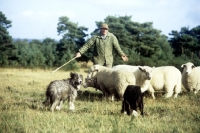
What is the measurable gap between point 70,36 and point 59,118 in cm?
4268

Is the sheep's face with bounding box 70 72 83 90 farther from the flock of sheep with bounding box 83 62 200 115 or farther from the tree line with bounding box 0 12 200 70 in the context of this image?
the tree line with bounding box 0 12 200 70

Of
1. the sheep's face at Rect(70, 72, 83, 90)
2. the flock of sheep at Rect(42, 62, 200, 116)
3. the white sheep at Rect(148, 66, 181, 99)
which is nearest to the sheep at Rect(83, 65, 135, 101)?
the flock of sheep at Rect(42, 62, 200, 116)

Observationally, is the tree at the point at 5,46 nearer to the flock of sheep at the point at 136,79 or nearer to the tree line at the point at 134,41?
the tree line at the point at 134,41

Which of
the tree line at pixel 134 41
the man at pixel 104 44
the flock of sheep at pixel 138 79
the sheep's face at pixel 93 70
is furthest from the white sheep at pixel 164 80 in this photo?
the tree line at pixel 134 41

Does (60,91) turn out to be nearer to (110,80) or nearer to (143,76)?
(110,80)

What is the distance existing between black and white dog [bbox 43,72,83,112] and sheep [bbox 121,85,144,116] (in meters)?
1.61

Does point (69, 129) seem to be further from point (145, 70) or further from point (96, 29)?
point (96, 29)

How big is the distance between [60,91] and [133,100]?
194cm

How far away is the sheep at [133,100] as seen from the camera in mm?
6555

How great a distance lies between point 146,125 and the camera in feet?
18.5

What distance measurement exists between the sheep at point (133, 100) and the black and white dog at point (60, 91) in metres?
1.61

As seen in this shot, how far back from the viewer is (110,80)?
966 cm

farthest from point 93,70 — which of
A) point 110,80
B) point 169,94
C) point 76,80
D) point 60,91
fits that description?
point 60,91

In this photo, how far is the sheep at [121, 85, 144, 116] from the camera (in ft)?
21.5
